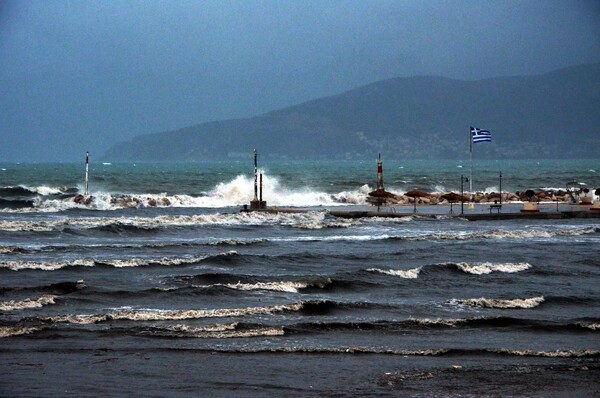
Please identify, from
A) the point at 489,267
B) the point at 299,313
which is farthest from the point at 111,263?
the point at 489,267

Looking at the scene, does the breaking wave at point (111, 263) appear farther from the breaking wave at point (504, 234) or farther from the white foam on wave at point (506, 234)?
the white foam on wave at point (506, 234)

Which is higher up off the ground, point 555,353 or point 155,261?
point 155,261

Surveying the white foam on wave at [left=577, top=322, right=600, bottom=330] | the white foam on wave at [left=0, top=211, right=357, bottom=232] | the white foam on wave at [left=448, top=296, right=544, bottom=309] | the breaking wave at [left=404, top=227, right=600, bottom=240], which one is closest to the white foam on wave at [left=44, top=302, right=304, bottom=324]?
the white foam on wave at [left=448, top=296, right=544, bottom=309]

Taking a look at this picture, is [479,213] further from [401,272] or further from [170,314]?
[170,314]

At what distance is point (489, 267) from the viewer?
27.6 meters

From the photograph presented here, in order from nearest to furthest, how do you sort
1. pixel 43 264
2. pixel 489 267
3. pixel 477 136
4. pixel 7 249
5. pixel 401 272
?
pixel 401 272 < pixel 43 264 < pixel 489 267 < pixel 7 249 < pixel 477 136

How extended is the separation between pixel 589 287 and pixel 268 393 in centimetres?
1321

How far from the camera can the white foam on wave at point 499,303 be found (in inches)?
832

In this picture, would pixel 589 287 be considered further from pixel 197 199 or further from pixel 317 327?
pixel 197 199

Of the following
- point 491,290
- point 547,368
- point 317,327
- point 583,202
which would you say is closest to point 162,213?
point 583,202

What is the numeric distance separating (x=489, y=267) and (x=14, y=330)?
15.1 metres

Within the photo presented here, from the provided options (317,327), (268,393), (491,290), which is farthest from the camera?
(491,290)

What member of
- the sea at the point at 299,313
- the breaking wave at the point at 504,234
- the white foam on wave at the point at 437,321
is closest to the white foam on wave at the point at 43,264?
the sea at the point at 299,313

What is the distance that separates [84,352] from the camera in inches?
628
